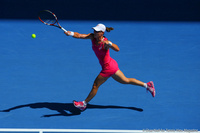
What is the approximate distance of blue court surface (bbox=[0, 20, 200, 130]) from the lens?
290 inches

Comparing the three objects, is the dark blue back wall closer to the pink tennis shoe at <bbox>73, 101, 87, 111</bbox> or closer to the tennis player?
the tennis player

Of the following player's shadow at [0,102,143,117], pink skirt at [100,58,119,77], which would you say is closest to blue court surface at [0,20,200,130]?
player's shadow at [0,102,143,117]

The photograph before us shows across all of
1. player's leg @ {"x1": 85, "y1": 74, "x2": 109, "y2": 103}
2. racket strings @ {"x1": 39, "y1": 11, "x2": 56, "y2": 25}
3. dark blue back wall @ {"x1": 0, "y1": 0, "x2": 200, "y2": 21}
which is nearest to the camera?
player's leg @ {"x1": 85, "y1": 74, "x2": 109, "y2": 103}

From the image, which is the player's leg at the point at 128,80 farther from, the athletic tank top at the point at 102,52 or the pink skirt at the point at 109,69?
the athletic tank top at the point at 102,52

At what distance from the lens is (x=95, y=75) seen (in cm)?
930

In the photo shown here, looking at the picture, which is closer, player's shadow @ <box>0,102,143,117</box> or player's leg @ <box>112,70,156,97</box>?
player's leg @ <box>112,70,156,97</box>

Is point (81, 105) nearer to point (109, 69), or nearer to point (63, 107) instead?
point (63, 107)

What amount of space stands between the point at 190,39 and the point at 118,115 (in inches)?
195

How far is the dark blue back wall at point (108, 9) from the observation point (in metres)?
13.3

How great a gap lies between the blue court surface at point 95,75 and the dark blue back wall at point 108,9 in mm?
513

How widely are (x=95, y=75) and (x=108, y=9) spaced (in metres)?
4.98

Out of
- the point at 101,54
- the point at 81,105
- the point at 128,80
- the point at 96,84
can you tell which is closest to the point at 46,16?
the point at 101,54

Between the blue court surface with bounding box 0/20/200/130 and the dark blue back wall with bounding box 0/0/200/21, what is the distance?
1.68 ft

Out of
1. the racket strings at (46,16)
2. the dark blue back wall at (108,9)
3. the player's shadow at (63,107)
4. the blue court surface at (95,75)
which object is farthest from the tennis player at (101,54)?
the dark blue back wall at (108,9)
